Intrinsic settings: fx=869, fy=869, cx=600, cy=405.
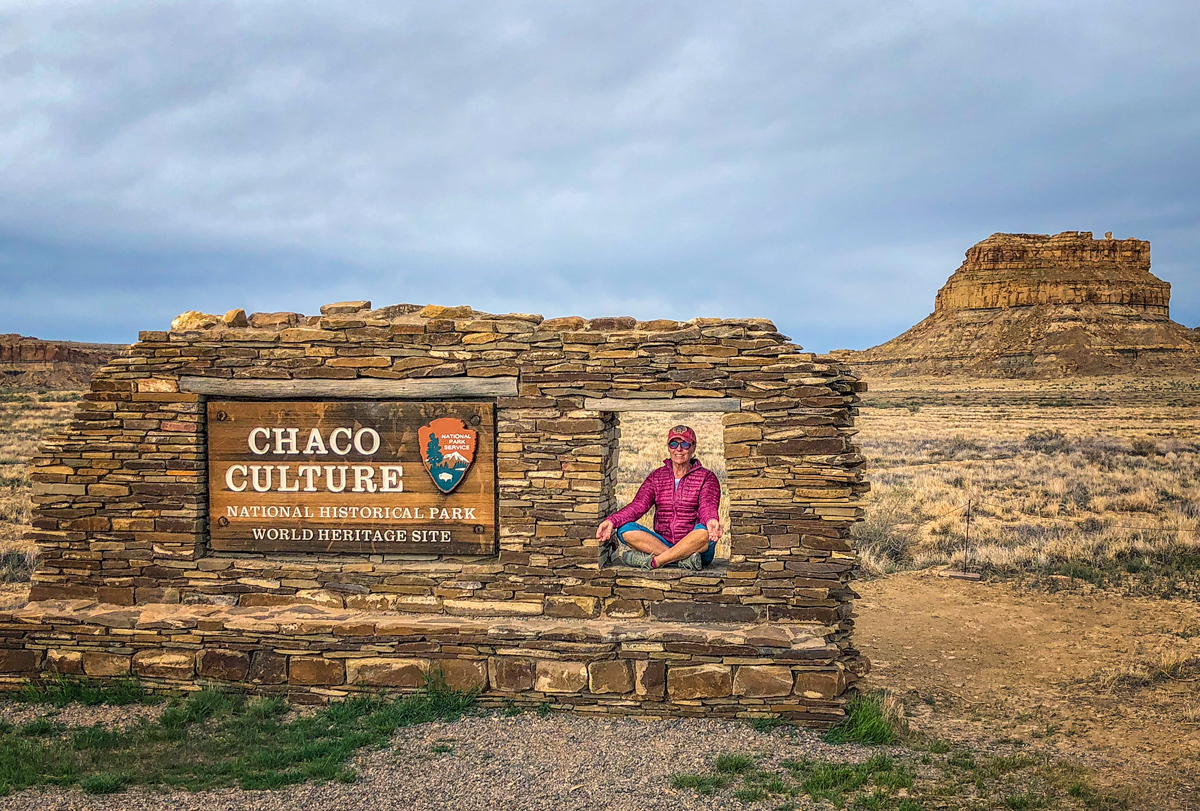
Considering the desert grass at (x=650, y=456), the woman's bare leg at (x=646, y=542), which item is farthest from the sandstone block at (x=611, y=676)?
the desert grass at (x=650, y=456)

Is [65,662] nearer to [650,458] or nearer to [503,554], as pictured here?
[503,554]

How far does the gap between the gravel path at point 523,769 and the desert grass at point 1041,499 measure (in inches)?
253

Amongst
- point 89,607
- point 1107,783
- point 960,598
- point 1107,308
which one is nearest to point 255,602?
point 89,607

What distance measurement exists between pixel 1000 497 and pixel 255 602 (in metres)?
14.0

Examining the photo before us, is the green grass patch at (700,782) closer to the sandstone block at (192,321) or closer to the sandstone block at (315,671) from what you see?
the sandstone block at (315,671)

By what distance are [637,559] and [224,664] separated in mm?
3407

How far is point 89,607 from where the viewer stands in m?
7.16

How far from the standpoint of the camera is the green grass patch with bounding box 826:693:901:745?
6.30 metres

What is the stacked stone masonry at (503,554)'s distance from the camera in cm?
661

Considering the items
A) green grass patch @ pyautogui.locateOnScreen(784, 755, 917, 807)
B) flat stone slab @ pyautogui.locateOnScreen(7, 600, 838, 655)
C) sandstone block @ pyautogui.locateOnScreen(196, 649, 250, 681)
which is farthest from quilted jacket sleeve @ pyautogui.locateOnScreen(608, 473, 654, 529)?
sandstone block @ pyautogui.locateOnScreen(196, 649, 250, 681)

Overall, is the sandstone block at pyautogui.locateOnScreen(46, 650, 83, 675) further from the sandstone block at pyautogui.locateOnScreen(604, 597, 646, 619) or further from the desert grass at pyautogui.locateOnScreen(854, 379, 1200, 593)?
the desert grass at pyautogui.locateOnScreen(854, 379, 1200, 593)

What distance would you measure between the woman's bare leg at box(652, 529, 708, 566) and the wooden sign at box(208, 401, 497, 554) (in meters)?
1.40

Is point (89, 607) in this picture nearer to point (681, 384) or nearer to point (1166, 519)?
point (681, 384)

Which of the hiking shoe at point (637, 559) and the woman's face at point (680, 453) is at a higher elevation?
the woman's face at point (680, 453)
